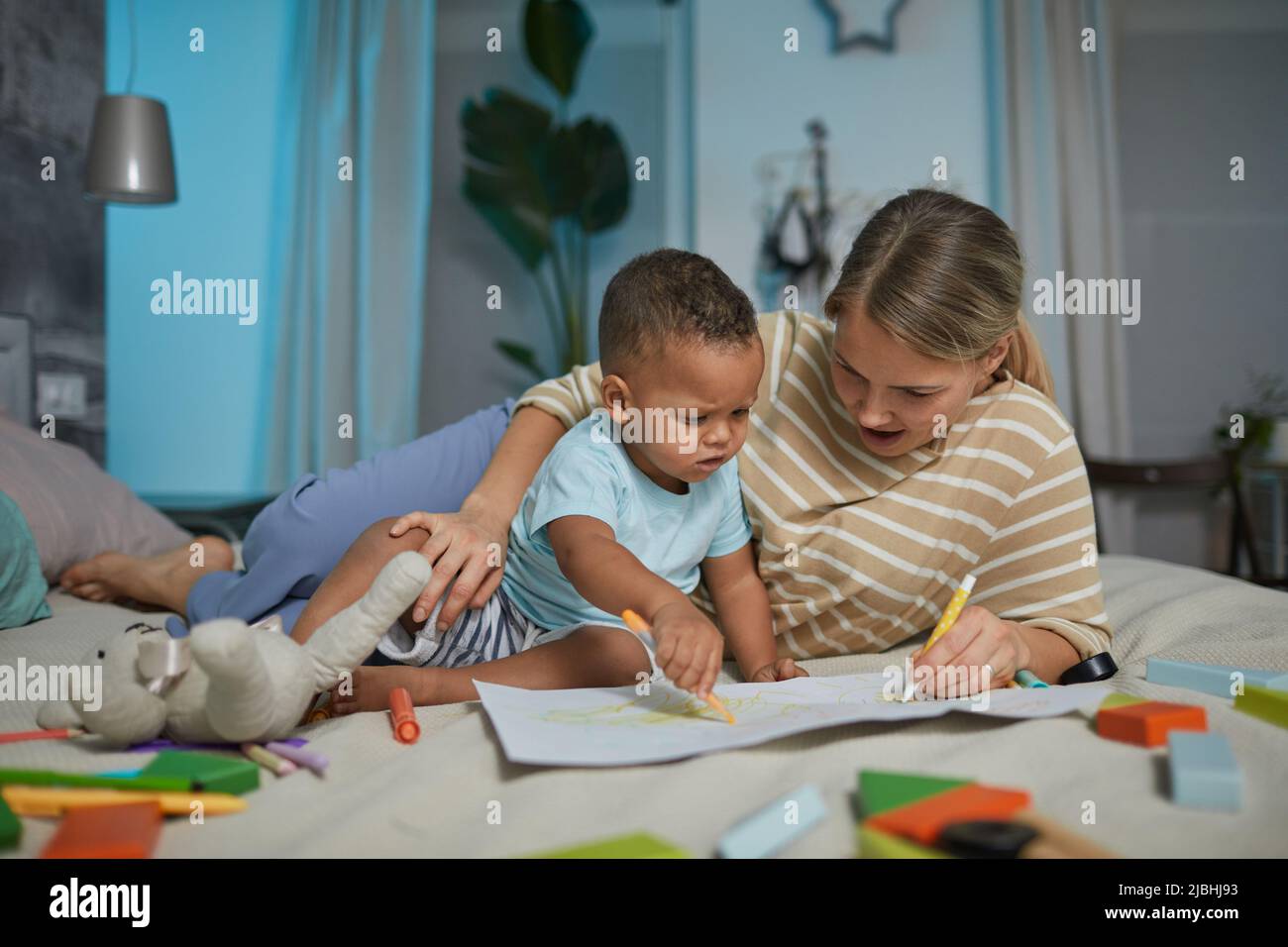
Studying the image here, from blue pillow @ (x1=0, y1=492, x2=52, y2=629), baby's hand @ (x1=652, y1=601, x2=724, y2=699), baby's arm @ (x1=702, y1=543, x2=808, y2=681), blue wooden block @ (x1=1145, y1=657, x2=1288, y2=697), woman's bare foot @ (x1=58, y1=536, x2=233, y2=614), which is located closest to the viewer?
baby's hand @ (x1=652, y1=601, x2=724, y2=699)

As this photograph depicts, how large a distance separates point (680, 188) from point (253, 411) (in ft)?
5.31

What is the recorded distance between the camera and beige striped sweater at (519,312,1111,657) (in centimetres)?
108

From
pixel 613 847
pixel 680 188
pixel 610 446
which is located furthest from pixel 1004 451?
pixel 680 188

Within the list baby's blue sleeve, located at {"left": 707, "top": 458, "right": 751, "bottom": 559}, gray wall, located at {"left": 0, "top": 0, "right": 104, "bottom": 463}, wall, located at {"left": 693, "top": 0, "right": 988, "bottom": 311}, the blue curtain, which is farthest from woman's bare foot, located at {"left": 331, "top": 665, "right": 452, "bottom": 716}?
wall, located at {"left": 693, "top": 0, "right": 988, "bottom": 311}

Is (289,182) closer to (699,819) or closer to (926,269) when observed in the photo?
(926,269)

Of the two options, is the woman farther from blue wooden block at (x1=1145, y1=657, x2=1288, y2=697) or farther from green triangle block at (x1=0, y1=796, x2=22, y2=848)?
green triangle block at (x1=0, y1=796, x2=22, y2=848)

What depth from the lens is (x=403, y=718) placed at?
824 millimetres

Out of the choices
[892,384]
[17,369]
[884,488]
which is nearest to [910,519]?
[884,488]

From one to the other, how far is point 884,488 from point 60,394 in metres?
2.00

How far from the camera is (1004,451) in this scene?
1.11 meters

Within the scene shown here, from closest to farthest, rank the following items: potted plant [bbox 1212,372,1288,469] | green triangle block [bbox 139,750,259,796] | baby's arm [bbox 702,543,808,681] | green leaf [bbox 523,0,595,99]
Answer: green triangle block [bbox 139,750,259,796], baby's arm [bbox 702,543,808,681], potted plant [bbox 1212,372,1288,469], green leaf [bbox 523,0,595,99]

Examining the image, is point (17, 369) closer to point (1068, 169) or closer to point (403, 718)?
point (403, 718)

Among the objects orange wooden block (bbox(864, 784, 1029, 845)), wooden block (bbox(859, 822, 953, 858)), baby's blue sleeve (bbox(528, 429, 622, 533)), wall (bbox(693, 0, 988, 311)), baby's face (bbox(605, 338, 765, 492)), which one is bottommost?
wooden block (bbox(859, 822, 953, 858))

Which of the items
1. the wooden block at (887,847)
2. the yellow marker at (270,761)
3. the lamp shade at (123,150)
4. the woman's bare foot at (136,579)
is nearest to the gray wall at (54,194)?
the lamp shade at (123,150)
